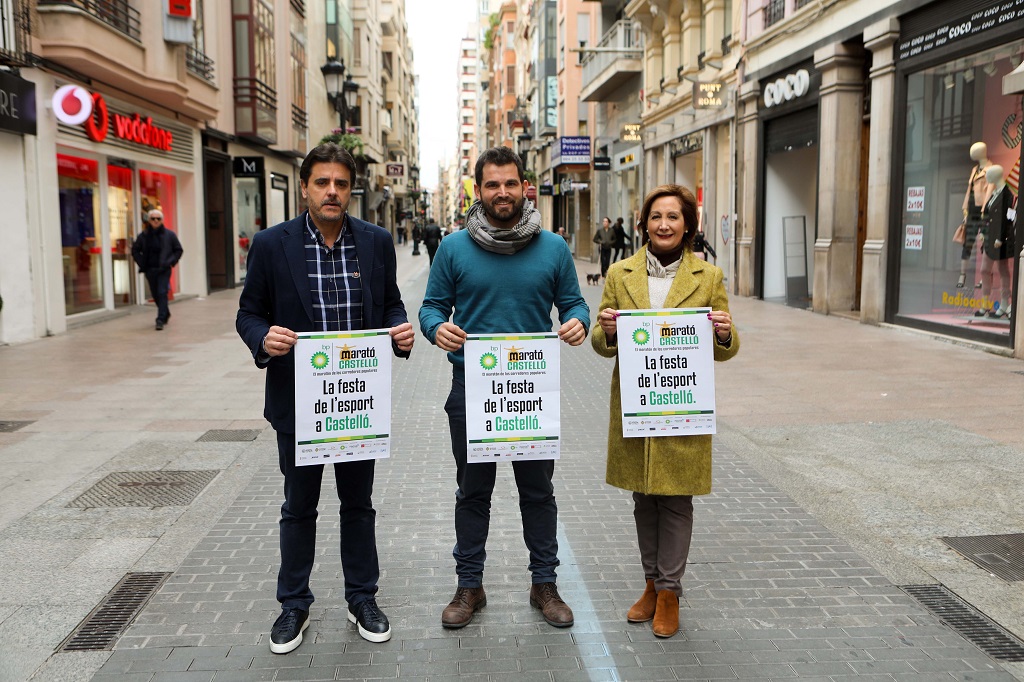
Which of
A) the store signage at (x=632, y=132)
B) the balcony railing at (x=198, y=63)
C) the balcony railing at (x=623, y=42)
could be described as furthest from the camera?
the balcony railing at (x=623, y=42)

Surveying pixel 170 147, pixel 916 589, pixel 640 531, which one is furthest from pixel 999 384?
pixel 170 147

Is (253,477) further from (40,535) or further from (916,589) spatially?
(916,589)

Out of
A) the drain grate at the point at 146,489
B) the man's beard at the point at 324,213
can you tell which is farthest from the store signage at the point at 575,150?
the man's beard at the point at 324,213

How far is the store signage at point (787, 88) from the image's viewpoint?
17672mm

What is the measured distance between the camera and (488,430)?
3.84 metres

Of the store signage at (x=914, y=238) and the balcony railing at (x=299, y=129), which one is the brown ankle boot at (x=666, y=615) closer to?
the store signage at (x=914, y=238)

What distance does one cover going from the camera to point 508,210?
12.5 ft

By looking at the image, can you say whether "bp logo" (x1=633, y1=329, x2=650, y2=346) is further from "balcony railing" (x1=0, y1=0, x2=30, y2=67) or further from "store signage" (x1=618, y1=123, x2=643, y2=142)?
"store signage" (x1=618, y1=123, x2=643, y2=142)

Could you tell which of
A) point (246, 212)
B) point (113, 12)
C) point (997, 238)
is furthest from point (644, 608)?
point (246, 212)

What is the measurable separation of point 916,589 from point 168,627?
3.39m

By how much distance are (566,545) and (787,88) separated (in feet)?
51.9

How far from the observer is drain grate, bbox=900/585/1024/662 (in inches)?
146

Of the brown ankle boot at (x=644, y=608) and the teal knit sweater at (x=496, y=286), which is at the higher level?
the teal knit sweater at (x=496, y=286)

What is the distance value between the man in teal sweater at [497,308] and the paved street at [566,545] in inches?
7.8
